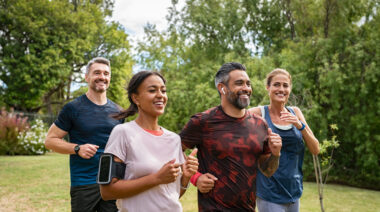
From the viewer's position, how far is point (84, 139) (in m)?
3.81

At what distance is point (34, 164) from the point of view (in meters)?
15.7

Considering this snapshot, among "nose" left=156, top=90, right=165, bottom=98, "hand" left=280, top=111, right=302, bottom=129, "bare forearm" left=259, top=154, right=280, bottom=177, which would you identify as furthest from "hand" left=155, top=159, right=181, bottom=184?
"hand" left=280, top=111, right=302, bottom=129

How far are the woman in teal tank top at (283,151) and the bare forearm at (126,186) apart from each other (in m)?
1.74

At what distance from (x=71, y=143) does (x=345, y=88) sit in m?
11.0

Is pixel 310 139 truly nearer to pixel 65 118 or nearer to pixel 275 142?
pixel 275 142

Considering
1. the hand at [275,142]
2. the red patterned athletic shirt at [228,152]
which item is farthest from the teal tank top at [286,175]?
the hand at [275,142]

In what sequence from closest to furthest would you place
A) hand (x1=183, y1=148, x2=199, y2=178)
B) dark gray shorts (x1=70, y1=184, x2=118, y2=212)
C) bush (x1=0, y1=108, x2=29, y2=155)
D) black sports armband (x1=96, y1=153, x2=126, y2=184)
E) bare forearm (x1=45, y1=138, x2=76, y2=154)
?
black sports armband (x1=96, y1=153, x2=126, y2=184), hand (x1=183, y1=148, x2=199, y2=178), bare forearm (x1=45, y1=138, x2=76, y2=154), dark gray shorts (x1=70, y1=184, x2=118, y2=212), bush (x1=0, y1=108, x2=29, y2=155)

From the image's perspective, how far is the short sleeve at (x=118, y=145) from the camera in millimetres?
2209

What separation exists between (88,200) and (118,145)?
1.80 meters

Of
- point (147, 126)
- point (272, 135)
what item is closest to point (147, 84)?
point (147, 126)

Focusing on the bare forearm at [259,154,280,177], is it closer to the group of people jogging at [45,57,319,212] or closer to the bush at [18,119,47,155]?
the group of people jogging at [45,57,319,212]

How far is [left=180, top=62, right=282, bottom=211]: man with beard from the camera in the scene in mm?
2711

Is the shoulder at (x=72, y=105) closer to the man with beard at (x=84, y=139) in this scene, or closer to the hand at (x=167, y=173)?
the man with beard at (x=84, y=139)

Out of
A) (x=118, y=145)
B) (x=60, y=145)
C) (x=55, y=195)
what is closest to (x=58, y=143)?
(x=60, y=145)
